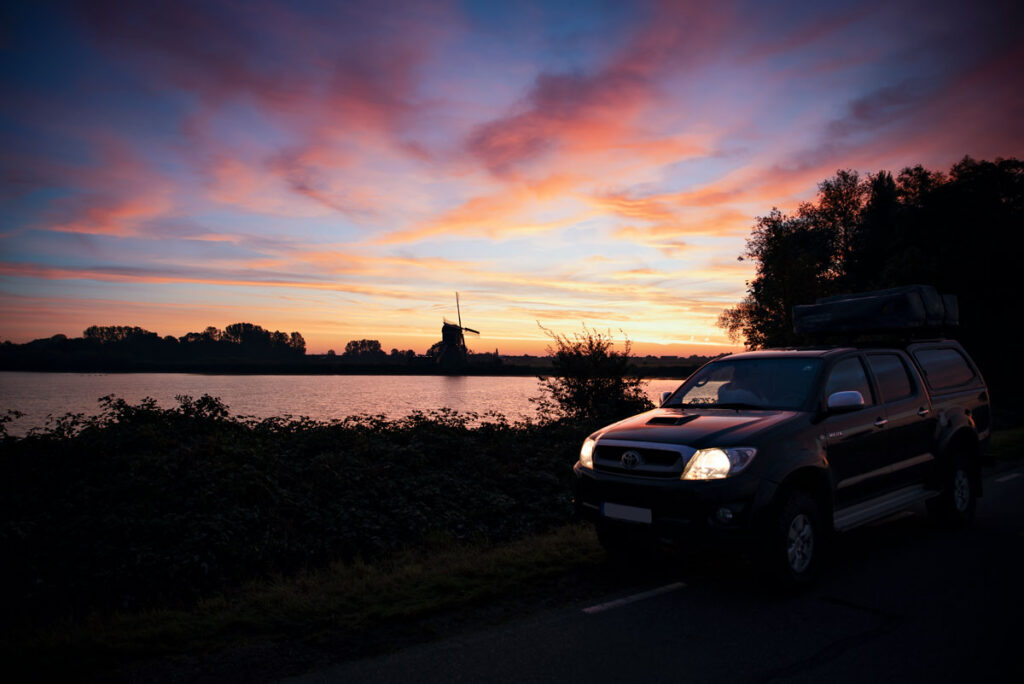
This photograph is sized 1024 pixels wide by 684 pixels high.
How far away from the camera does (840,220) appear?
62.3 meters

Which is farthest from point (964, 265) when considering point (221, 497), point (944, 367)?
point (221, 497)

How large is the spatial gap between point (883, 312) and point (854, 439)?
230 centimetres

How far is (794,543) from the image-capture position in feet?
17.9

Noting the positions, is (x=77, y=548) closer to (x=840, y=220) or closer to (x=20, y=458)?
(x=20, y=458)

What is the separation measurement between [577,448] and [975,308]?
119 ft

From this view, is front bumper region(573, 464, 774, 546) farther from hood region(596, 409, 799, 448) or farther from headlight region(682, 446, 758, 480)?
hood region(596, 409, 799, 448)

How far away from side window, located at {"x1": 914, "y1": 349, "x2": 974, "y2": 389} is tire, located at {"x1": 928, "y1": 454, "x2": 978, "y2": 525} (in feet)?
3.08

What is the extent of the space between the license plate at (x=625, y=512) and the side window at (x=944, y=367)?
178 inches

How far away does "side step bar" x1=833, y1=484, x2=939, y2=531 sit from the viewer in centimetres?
594

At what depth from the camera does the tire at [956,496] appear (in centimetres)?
750

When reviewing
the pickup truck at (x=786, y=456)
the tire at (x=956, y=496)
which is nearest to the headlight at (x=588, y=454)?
the pickup truck at (x=786, y=456)

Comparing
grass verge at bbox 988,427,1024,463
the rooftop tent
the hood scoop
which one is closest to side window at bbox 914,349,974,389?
the rooftop tent

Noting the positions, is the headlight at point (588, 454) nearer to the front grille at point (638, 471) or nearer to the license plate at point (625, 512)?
the front grille at point (638, 471)

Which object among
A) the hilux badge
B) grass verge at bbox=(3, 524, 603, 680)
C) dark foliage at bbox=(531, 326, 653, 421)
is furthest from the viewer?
dark foliage at bbox=(531, 326, 653, 421)
